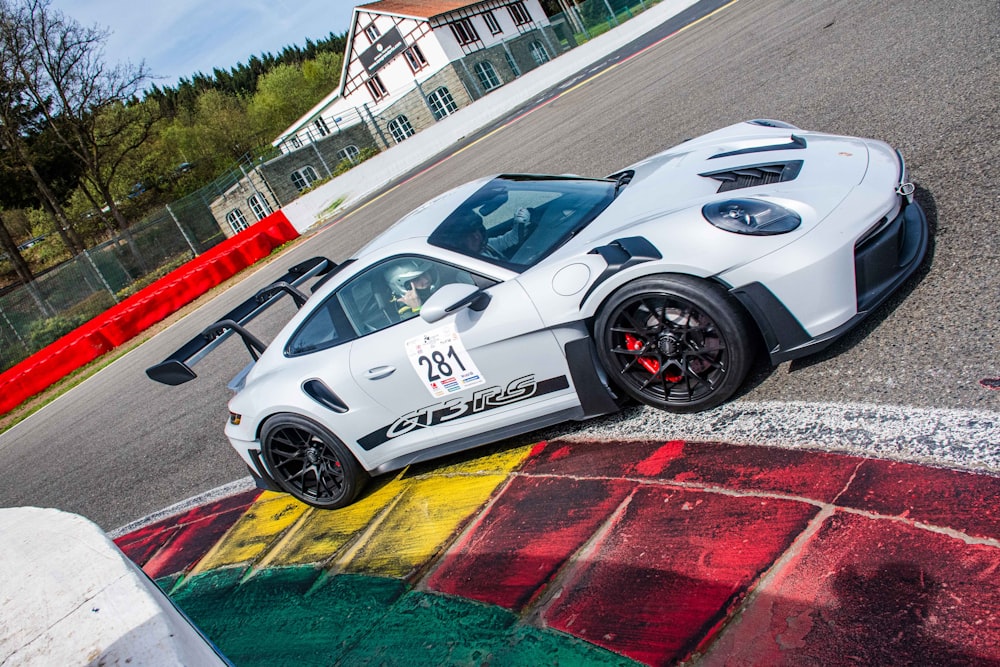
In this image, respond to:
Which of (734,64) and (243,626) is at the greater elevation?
(734,64)

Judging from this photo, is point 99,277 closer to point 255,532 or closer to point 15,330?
point 15,330

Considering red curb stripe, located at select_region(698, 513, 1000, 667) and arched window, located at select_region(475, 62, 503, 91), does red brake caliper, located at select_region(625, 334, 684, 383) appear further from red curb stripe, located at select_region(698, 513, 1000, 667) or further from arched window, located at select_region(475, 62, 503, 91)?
arched window, located at select_region(475, 62, 503, 91)

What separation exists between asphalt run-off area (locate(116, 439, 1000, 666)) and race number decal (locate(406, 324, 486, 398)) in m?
0.59

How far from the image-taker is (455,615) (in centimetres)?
316

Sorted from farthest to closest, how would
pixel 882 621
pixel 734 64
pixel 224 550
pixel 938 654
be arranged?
1. pixel 734 64
2. pixel 224 550
3. pixel 882 621
4. pixel 938 654

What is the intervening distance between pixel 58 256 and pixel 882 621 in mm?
62448

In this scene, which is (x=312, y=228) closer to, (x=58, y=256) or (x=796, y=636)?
(x=796, y=636)

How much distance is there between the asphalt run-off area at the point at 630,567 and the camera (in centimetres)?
221

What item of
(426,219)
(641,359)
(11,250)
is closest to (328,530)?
(426,219)

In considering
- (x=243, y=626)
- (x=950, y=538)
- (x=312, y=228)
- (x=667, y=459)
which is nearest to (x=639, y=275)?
(x=667, y=459)

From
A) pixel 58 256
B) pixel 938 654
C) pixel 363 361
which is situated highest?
pixel 58 256

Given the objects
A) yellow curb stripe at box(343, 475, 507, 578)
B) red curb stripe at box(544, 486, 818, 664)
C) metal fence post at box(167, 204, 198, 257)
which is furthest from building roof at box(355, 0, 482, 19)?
red curb stripe at box(544, 486, 818, 664)

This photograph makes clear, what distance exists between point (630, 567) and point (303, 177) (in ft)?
112

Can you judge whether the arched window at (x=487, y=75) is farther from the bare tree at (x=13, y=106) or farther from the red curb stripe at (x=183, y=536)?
the red curb stripe at (x=183, y=536)
